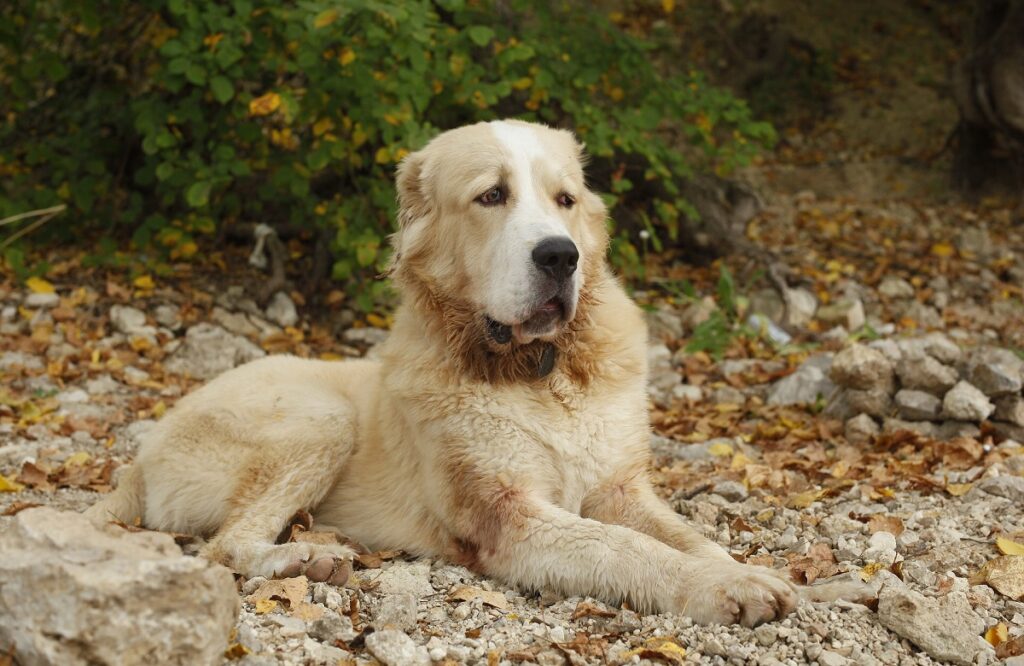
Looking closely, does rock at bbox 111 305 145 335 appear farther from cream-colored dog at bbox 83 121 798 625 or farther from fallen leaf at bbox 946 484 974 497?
fallen leaf at bbox 946 484 974 497

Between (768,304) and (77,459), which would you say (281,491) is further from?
(768,304)

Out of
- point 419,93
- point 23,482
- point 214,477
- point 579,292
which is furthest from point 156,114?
point 579,292

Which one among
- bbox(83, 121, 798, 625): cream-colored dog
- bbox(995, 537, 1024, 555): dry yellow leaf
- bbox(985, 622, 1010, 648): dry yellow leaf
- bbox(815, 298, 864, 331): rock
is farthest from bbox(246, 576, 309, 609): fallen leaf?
bbox(815, 298, 864, 331): rock

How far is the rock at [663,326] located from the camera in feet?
23.7

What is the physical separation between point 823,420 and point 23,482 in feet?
12.6

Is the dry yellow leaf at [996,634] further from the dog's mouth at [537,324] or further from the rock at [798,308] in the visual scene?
the rock at [798,308]

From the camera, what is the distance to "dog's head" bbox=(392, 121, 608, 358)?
3.46m

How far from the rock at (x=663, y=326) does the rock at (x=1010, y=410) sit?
2.51 meters

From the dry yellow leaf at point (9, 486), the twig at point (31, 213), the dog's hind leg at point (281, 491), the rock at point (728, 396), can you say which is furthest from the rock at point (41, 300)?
the rock at point (728, 396)

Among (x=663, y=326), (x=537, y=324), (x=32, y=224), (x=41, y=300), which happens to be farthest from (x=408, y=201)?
(x=32, y=224)

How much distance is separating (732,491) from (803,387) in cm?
178

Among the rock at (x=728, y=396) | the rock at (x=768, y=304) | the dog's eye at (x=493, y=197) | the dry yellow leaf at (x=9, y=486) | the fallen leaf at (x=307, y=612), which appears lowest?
the dry yellow leaf at (x=9, y=486)

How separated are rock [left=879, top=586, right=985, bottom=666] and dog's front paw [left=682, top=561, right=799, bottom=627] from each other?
264mm

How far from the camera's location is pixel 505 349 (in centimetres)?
362
